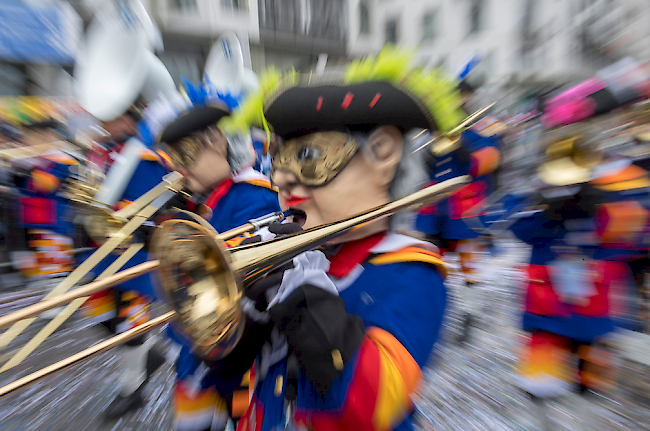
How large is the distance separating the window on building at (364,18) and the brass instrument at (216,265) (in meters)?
17.4

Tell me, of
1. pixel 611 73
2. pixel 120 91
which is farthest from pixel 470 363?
pixel 120 91

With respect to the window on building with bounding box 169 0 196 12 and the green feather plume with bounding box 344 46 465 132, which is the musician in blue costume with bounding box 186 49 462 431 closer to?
the green feather plume with bounding box 344 46 465 132

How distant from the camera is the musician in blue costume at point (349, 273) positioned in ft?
2.50

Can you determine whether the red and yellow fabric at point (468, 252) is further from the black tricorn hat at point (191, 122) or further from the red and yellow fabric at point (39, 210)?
the red and yellow fabric at point (39, 210)

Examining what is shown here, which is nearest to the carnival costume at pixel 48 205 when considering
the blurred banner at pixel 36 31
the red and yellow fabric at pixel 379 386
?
the red and yellow fabric at pixel 379 386

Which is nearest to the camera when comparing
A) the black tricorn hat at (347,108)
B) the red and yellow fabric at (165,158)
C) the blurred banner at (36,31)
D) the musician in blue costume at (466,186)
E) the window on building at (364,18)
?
the black tricorn hat at (347,108)

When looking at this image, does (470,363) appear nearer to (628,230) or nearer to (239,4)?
(628,230)

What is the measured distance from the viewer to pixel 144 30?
3.34 m

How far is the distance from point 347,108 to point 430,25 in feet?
59.6

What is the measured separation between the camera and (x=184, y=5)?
1132 centimetres

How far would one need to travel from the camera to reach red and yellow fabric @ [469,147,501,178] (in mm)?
2721

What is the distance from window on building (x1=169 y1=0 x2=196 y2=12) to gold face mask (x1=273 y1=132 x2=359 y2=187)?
12734mm

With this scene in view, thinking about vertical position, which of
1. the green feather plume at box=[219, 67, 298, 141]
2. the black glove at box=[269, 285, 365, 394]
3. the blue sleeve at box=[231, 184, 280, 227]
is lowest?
the black glove at box=[269, 285, 365, 394]

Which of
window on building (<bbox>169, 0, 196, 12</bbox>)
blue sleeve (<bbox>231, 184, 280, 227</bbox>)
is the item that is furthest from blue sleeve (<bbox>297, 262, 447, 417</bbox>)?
window on building (<bbox>169, 0, 196, 12</bbox>)
